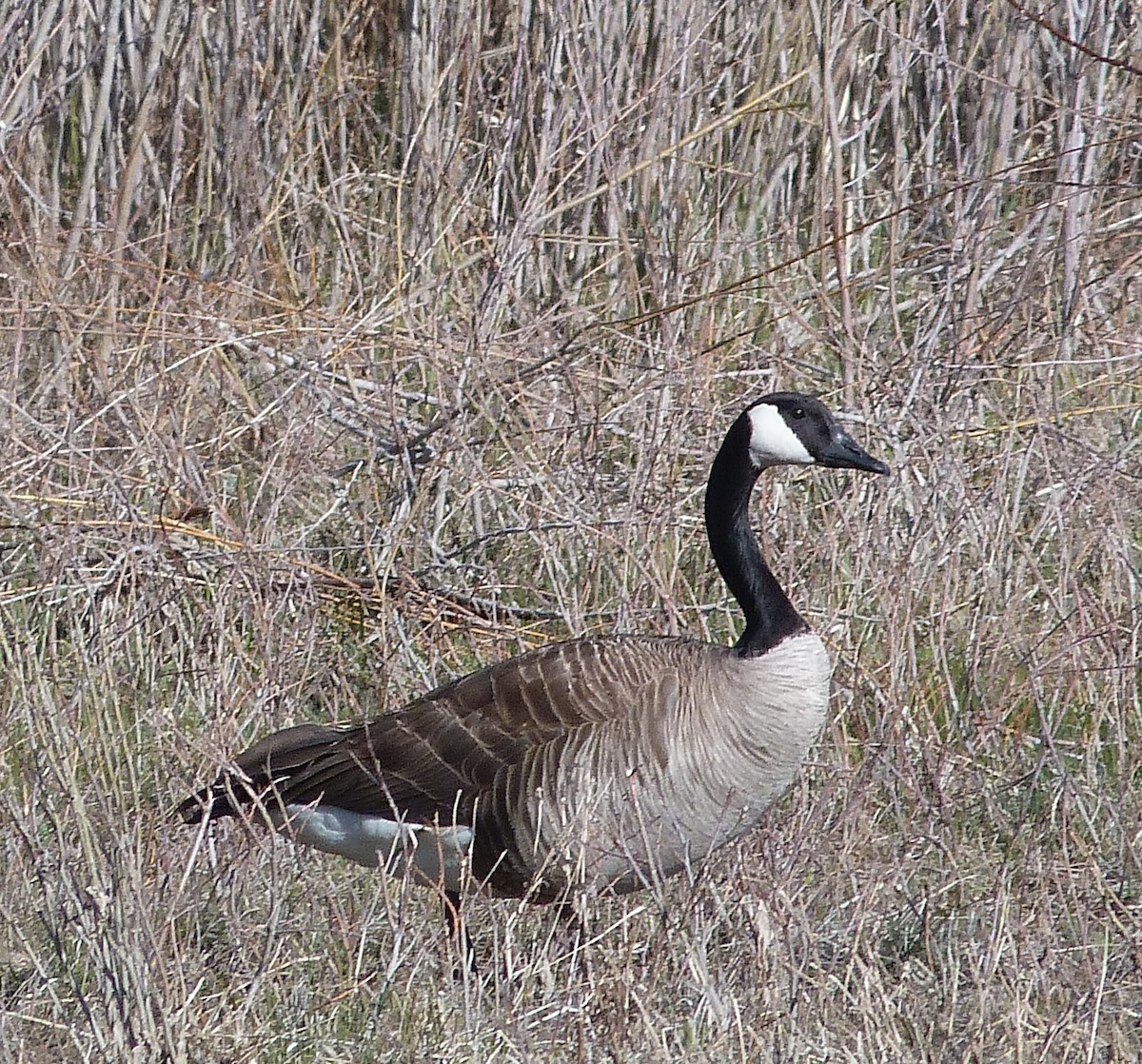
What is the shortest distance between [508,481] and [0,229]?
7.54 ft

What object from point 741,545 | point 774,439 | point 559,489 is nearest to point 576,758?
point 741,545

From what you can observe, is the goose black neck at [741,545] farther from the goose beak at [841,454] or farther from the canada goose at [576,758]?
the goose beak at [841,454]

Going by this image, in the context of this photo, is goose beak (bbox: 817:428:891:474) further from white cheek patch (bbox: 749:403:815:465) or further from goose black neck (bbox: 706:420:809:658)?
goose black neck (bbox: 706:420:809:658)

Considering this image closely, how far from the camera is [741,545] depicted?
392 centimetres

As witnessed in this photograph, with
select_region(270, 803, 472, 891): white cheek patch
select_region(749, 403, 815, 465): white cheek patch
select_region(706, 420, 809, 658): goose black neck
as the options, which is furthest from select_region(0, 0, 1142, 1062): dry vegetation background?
select_region(749, 403, 815, 465): white cheek patch

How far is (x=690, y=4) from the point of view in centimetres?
553

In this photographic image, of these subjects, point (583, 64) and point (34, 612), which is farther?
point (583, 64)

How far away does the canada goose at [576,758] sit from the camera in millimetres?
3570

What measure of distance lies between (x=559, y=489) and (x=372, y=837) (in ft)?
4.16

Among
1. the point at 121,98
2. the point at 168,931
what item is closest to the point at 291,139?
the point at 121,98

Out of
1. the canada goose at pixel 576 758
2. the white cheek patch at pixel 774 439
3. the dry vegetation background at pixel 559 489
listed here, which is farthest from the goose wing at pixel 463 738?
the white cheek patch at pixel 774 439

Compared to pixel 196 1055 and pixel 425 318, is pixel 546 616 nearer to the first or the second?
pixel 425 318

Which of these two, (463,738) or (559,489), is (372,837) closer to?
(463,738)

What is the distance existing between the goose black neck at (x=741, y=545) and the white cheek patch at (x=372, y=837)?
715 millimetres
